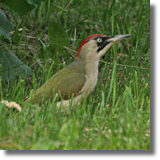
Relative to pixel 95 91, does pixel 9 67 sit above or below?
above

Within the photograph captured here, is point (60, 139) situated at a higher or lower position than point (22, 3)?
lower

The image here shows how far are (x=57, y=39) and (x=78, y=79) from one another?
0.73 m

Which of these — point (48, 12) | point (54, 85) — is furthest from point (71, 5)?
point (54, 85)

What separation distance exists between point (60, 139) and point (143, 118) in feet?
2.68

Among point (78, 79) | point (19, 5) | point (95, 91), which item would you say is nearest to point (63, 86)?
point (78, 79)

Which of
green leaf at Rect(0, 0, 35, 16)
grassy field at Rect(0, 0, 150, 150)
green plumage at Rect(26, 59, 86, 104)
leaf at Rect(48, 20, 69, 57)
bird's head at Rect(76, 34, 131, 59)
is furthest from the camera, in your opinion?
leaf at Rect(48, 20, 69, 57)

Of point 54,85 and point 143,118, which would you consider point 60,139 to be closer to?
point 143,118

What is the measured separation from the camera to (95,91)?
4613 mm

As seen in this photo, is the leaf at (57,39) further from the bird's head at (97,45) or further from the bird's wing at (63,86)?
the bird's wing at (63,86)

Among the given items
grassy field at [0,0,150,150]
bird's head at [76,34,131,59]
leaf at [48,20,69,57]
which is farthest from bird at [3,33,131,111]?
leaf at [48,20,69,57]

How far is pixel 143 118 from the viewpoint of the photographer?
313 centimetres

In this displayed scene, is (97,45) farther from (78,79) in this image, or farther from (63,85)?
(63,85)

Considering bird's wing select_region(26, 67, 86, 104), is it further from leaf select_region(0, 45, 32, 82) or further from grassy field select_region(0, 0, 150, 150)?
leaf select_region(0, 45, 32, 82)

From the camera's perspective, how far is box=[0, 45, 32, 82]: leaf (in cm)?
445
